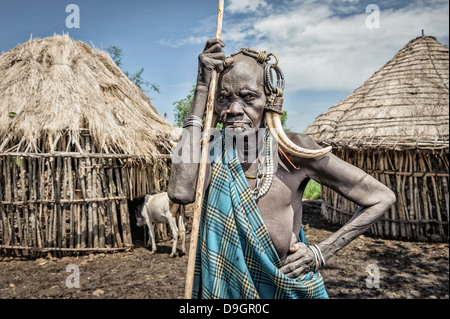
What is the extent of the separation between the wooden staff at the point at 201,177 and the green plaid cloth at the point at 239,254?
0.12 m

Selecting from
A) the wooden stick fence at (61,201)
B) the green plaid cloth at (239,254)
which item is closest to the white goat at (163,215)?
the wooden stick fence at (61,201)

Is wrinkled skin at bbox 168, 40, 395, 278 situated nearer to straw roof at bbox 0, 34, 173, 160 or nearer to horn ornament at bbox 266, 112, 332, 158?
horn ornament at bbox 266, 112, 332, 158

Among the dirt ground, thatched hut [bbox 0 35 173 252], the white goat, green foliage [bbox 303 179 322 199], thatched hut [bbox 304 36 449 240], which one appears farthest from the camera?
green foliage [bbox 303 179 322 199]

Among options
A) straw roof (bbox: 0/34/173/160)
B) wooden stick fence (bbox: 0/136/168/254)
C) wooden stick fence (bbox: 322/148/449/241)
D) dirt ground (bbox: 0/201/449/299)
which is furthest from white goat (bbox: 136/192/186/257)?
wooden stick fence (bbox: 322/148/449/241)

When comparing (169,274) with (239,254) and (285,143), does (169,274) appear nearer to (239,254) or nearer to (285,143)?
(239,254)

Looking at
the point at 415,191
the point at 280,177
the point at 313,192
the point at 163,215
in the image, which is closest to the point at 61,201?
the point at 163,215

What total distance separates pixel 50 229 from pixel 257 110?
712 centimetres

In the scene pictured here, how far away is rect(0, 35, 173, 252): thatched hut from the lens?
24.0 ft

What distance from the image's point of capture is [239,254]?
173 cm

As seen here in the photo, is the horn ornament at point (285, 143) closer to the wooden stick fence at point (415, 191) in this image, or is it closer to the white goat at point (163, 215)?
the white goat at point (163, 215)

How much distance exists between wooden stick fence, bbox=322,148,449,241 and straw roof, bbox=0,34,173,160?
6143 mm

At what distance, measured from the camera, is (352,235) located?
183 cm

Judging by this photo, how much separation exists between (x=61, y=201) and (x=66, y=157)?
99 cm

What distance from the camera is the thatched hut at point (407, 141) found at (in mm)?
8406
